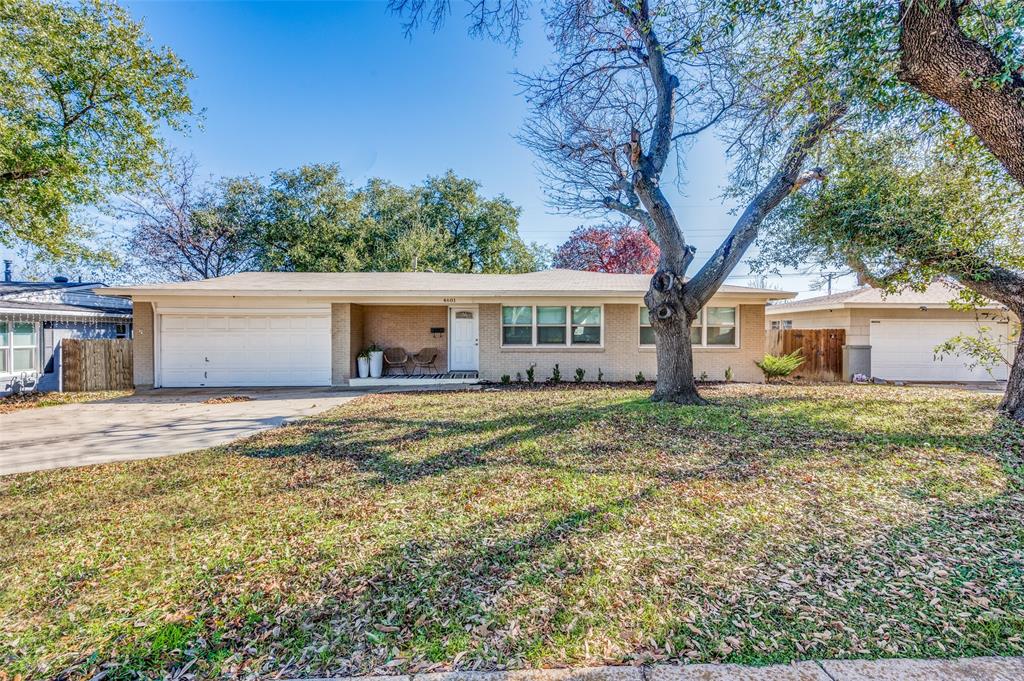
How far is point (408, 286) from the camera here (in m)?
12.3

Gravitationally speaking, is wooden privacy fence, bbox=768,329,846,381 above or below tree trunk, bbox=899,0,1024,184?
below

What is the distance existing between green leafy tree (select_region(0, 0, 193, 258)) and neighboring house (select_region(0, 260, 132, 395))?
2308 mm

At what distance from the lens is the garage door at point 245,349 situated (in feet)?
38.5

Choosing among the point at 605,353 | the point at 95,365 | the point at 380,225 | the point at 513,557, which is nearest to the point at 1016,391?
the point at 605,353

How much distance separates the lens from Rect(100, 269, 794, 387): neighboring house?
11.6 metres

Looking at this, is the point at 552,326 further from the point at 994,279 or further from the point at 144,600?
the point at 144,600

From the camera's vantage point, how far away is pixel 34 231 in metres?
10.1

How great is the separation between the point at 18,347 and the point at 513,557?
1608 centimetres

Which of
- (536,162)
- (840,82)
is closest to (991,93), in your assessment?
(840,82)

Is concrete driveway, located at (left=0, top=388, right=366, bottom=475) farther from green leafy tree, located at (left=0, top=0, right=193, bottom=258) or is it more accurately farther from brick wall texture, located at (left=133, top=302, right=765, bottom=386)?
green leafy tree, located at (left=0, top=0, right=193, bottom=258)

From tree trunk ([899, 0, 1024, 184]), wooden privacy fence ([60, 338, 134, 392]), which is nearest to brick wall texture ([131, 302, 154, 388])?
wooden privacy fence ([60, 338, 134, 392])

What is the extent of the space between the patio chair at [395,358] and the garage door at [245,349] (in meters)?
2.10

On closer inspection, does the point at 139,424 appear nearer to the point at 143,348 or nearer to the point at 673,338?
the point at 143,348

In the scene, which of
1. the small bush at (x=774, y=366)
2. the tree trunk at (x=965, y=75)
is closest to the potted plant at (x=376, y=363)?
the small bush at (x=774, y=366)
